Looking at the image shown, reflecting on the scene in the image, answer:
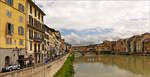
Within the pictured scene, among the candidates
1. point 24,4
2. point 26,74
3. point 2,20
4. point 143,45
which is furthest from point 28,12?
point 143,45

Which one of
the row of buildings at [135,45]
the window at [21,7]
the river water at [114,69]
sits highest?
the window at [21,7]

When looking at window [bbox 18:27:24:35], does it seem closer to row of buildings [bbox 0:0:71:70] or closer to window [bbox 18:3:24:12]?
row of buildings [bbox 0:0:71:70]

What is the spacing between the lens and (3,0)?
23.4 m

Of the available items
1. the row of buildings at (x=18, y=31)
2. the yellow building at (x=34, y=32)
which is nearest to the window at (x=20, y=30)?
the row of buildings at (x=18, y=31)

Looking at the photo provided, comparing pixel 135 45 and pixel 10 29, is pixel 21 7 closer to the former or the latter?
pixel 10 29

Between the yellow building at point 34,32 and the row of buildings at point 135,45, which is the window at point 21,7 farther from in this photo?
the row of buildings at point 135,45

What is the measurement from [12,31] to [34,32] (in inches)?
441

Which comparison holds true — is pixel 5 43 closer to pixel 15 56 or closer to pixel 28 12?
pixel 15 56

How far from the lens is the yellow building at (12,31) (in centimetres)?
2330

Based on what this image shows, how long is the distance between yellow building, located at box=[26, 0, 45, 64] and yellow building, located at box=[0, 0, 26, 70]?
2.51 meters

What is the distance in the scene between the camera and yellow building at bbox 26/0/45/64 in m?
32.8

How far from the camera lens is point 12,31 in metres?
25.4

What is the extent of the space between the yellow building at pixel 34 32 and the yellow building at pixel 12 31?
2.51 m

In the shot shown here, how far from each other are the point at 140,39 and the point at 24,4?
361ft
